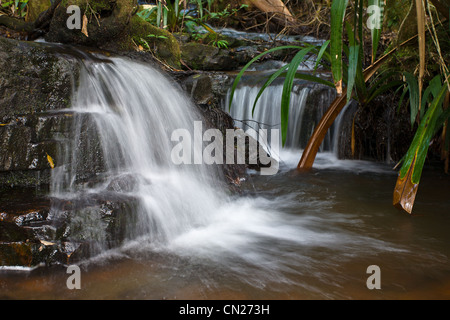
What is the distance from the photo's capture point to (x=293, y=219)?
258cm

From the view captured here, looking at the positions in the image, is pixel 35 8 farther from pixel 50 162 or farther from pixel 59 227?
pixel 59 227

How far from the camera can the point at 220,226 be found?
2494 mm

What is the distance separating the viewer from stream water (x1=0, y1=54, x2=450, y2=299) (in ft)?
5.55

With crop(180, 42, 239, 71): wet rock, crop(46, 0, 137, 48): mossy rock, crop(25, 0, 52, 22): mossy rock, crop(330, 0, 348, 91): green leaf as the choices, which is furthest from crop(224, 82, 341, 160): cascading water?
crop(25, 0, 52, 22): mossy rock

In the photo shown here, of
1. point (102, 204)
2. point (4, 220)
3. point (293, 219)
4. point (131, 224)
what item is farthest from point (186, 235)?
point (4, 220)

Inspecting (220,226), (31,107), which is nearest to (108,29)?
Answer: (31,107)

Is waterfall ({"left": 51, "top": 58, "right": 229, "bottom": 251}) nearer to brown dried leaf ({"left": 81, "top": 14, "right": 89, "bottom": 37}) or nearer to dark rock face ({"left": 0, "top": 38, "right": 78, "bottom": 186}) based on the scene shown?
dark rock face ({"left": 0, "top": 38, "right": 78, "bottom": 186})

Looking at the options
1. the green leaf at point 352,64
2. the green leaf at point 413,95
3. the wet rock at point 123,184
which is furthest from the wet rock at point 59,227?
the green leaf at point 413,95

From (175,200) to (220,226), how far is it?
0.36 metres

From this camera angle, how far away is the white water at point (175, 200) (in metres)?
2.09

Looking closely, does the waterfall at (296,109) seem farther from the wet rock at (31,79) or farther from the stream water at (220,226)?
the wet rock at (31,79)
